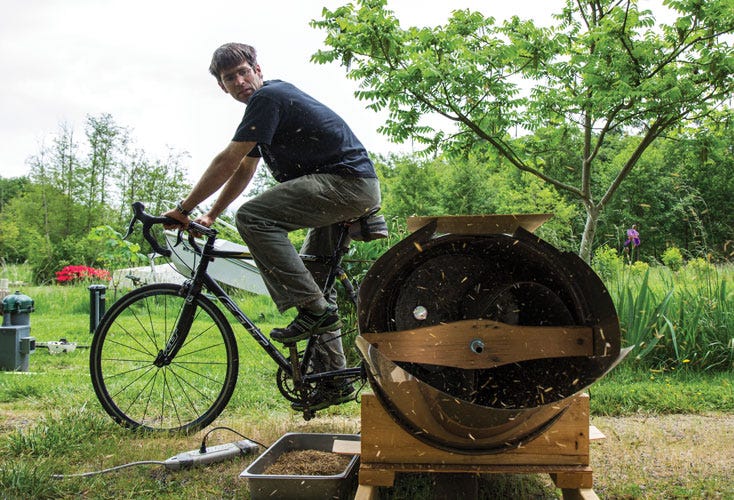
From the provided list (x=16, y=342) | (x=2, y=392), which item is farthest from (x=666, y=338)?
(x=16, y=342)

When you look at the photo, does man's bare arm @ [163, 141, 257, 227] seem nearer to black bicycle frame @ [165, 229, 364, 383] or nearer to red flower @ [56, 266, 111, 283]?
black bicycle frame @ [165, 229, 364, 383]

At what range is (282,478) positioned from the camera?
236 centimetres

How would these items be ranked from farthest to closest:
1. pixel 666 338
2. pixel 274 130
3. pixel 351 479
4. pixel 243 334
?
pixel 243 334 → pixel 666 338 → pixel 274 130 → pixel 351 479

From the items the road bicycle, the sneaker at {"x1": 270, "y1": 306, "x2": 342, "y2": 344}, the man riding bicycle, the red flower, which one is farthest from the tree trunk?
the red flower

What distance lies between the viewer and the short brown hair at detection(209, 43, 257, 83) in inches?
114

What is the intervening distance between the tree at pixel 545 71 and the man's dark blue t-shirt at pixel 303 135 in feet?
8.56

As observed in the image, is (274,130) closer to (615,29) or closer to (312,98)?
(312,98)

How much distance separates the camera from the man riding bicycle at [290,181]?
271 cm

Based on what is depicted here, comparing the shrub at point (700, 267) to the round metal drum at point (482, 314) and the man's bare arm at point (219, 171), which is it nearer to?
the round metal drum at point (482, 314)

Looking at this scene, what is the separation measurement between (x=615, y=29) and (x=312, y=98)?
335cm

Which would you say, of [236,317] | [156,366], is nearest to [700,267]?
[236,317]

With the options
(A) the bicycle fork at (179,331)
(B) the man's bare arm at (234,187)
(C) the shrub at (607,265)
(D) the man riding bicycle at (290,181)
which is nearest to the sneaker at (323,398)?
(D) the man riding bicycle at (290,181)

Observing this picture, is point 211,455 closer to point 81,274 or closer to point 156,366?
point 156,366

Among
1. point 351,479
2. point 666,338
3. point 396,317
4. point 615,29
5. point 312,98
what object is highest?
point 615,29
